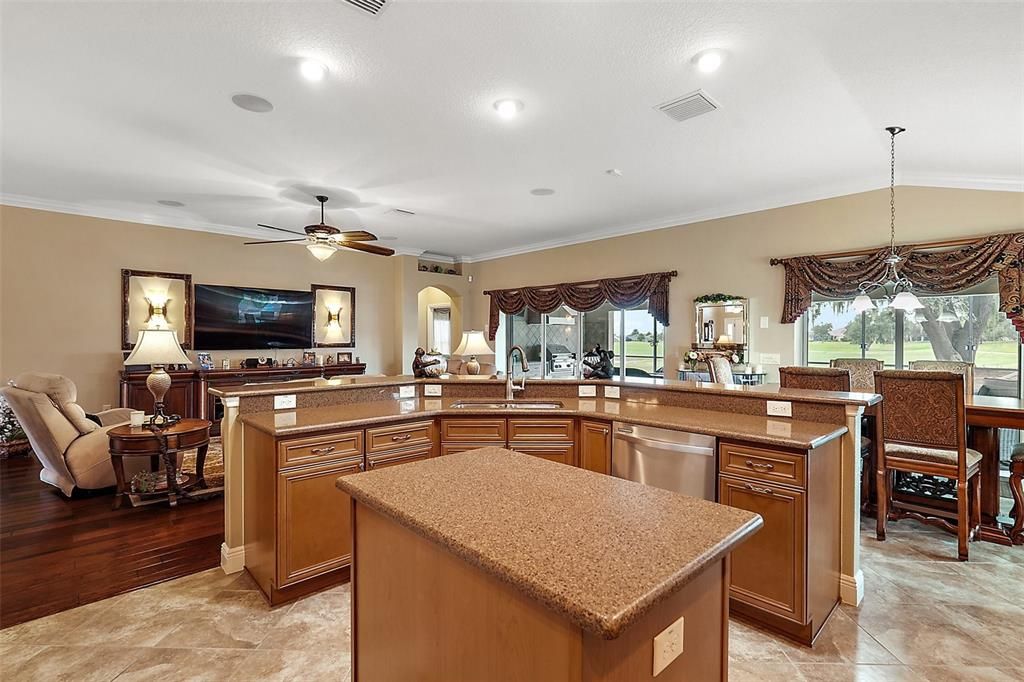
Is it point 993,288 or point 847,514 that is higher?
point 993,288

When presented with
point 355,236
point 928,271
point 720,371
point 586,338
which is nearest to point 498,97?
point 355,236

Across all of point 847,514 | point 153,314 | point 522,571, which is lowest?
point 847,514

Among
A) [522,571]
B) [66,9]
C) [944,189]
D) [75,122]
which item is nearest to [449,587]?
Result: [522,571]

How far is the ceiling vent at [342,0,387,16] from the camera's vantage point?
2.10 m

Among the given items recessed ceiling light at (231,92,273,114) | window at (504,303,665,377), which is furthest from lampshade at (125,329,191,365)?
window at (504,303,665,377)

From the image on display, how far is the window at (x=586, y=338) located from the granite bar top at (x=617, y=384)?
321 cm

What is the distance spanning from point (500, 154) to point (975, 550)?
425 centimetres

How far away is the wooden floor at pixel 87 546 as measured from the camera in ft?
8.14

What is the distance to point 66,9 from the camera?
2.20 meters

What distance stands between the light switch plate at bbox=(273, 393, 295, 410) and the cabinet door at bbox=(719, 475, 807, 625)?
8.12 ft

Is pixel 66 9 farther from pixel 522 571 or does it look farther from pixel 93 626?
pixel 522 571

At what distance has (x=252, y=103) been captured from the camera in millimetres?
3068

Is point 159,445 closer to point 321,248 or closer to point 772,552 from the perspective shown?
point 321,248

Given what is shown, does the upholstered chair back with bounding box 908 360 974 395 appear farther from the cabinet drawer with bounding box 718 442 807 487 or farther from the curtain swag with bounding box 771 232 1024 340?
the cabinet drawer with bounding box 718 442 807 487
